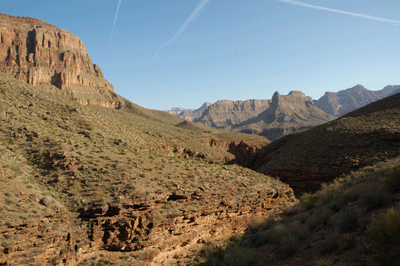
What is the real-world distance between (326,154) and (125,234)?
22358 mm

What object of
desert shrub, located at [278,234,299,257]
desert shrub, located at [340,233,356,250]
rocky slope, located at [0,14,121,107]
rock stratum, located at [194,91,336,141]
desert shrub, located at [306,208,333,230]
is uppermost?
rocky slope, located at [0,14,121,107]

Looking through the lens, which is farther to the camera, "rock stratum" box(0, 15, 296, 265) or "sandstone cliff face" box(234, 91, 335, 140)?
"sandstone cliff face" box(234, 91, 335, 140)

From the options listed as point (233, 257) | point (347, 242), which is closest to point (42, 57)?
point (233, 257)

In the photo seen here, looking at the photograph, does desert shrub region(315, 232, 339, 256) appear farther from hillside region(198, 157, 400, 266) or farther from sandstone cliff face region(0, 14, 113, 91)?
sandstone cliff face region(0, 14, 113, 91)

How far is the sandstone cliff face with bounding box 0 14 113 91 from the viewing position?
7488cm

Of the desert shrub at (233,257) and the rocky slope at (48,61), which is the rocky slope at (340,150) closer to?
the desert shrub at (233,257)

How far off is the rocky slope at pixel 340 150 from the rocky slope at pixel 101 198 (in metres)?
6.79

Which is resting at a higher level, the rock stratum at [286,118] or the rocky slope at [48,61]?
the rocky slope at [48,61]

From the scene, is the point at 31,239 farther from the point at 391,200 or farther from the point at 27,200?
the point at 391,200

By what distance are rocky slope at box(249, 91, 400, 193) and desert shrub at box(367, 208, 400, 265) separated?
58.1 ft

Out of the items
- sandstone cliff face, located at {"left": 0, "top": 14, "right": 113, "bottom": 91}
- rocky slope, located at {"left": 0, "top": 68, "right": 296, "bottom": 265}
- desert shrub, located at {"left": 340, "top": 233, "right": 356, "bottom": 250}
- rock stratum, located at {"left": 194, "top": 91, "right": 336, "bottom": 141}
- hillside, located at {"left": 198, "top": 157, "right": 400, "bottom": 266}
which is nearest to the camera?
hillside, located at {"left": 198, "top": 157, "right": 400, "bottom": 266}

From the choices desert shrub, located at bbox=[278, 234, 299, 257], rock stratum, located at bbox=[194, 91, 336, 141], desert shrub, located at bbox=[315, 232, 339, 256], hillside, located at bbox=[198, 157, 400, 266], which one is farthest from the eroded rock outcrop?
rock stratum, located at bbox=[194, 91, 336, 141]

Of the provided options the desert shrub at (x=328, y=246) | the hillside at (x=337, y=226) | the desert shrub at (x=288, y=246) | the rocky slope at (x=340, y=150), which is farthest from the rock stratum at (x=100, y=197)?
the rocky slope at (x=340, y=150)

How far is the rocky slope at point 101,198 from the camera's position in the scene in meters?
9.30
